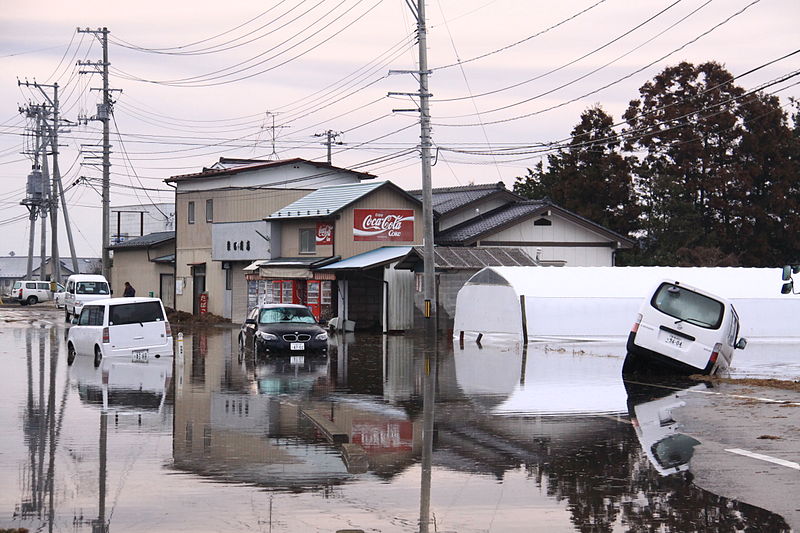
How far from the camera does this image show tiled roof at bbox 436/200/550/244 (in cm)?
4628

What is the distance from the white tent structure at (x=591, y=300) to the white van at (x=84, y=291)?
2412 cm

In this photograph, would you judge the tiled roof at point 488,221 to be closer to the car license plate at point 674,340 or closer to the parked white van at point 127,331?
the parked white van at point 127,331

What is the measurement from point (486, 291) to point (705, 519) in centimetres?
2555

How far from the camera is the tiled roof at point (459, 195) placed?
A: 50.9 metres

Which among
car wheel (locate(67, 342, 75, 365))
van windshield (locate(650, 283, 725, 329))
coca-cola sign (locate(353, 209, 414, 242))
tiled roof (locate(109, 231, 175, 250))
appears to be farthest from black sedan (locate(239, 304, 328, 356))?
tiled roof (locate(109, 231, 175, 250))

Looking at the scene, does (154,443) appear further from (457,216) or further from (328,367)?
(457,216)

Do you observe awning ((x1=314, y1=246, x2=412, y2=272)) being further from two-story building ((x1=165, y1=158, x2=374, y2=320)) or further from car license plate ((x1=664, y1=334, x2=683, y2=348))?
car license plate ((x1=664, y1=334, x2=683, y2=348))

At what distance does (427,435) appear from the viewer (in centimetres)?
1352

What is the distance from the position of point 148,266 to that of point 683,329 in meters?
48.0

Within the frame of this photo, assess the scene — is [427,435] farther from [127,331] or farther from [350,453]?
[127,331]

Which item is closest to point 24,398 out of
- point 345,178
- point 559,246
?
point 559,246

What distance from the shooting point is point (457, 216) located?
1986 inches

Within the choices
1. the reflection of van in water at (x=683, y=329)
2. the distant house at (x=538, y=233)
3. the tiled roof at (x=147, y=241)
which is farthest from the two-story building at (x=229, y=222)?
the reflection of van in water at (x=683, y=329)

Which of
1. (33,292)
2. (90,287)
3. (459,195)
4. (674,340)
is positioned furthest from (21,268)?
(674,340)
